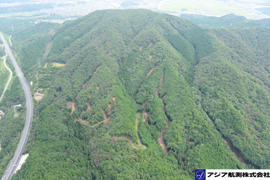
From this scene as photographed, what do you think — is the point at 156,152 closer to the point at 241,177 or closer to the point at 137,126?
the point at 137,126

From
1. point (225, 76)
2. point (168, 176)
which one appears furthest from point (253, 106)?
point (168, 176)

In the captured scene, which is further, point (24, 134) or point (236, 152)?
point (24, 134)

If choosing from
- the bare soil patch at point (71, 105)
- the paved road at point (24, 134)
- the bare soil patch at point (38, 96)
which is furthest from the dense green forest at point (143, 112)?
the bare soil patch at point (38, 96)

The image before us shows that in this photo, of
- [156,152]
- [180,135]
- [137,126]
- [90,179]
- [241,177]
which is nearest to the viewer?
[241,177]

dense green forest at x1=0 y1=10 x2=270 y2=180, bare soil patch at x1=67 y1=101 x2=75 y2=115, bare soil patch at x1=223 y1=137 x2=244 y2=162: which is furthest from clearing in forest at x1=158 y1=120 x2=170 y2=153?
bare soil patch at x1=67 y1=101 x2=75 y2=115

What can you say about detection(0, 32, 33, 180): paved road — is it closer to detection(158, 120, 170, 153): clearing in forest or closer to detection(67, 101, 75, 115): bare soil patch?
detection(67, 101, 75, 115): bare soil patch

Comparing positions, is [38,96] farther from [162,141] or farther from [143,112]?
[162,141]

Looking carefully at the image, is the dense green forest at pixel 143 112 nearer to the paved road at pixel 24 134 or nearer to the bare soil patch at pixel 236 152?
the bare soil patch at pixel 236 152

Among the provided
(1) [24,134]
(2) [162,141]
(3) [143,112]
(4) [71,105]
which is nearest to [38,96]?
(4) [71,105]
